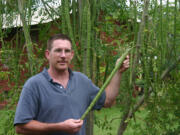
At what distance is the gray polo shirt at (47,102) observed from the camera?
2.05m

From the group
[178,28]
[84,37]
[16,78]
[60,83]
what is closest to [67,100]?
[60,83]

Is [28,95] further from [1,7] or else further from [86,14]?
[1,7]

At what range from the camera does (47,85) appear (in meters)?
2.17

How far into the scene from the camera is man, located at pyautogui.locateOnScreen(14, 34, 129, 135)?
6.59ft

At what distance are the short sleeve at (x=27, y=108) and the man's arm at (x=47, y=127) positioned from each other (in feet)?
0.13

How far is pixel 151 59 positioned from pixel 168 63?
1.69 feet

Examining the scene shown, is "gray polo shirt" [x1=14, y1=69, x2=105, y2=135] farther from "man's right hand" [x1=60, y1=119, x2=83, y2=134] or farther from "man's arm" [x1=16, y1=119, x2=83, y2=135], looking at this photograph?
"man's right hand" [x1=60, y1=119, x2=83, y2=134]

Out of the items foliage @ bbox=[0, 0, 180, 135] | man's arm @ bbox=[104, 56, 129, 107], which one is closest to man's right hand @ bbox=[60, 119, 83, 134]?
foliage @ bbox=[0, 0, 180, 135]

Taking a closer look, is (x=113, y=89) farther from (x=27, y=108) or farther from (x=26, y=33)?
(x=26, y=33)

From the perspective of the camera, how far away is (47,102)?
2.11 metres

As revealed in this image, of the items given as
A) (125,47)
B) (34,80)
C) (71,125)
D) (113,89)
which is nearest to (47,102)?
(34,80)

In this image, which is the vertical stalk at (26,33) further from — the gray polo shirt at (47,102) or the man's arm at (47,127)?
the man's arm at (47,127)

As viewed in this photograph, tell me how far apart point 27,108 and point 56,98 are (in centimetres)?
21

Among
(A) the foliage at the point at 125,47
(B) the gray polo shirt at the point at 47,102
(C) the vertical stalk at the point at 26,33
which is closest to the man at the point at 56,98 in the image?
(B) the gray polo shirt at the point at 47,102
